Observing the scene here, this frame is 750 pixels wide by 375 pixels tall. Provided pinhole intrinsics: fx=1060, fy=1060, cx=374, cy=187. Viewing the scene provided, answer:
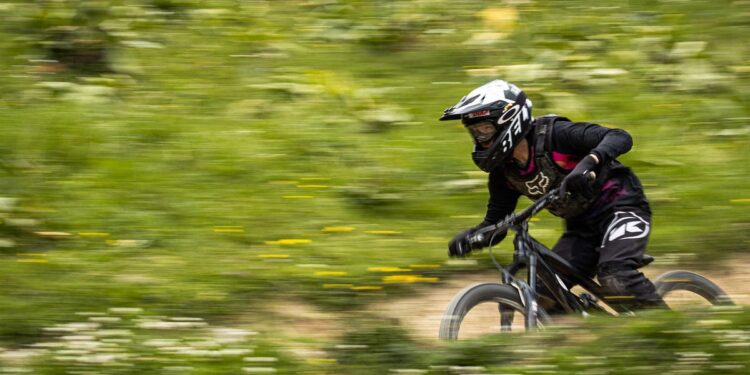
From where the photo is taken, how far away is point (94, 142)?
9.14 meters

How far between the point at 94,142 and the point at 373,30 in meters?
3.45

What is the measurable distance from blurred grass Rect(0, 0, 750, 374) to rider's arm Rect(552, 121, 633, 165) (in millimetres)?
2039

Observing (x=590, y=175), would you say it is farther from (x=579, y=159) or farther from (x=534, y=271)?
(x=534, y=271)

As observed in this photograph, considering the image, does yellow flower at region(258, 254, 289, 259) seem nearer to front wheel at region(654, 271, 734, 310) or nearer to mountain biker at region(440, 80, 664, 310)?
mountain biker at region(440, 80, 664, 310)

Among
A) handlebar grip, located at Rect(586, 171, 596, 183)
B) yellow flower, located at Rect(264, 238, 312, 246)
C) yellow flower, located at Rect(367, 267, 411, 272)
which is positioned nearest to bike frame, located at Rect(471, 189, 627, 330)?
handlebar grip, located at Rect(586, 171, 596, 183)

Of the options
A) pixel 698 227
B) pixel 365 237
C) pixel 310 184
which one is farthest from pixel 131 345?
pixel 698 227

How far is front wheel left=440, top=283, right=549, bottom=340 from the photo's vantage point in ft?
19.1

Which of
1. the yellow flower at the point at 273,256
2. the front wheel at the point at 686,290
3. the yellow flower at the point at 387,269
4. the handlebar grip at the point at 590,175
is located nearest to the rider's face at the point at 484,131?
the handlebar grip at the point at 590,175

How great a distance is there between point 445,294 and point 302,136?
8.35 feet

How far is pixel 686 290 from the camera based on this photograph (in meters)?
6.45

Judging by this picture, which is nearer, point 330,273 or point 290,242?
point 330,273

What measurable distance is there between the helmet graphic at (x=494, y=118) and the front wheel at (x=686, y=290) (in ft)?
4.19

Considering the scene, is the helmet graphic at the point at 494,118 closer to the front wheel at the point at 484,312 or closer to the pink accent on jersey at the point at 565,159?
the pink accent on jersey at the point at 565,159

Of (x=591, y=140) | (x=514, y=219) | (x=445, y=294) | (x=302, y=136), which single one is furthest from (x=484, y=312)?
(x=302, y=136)
